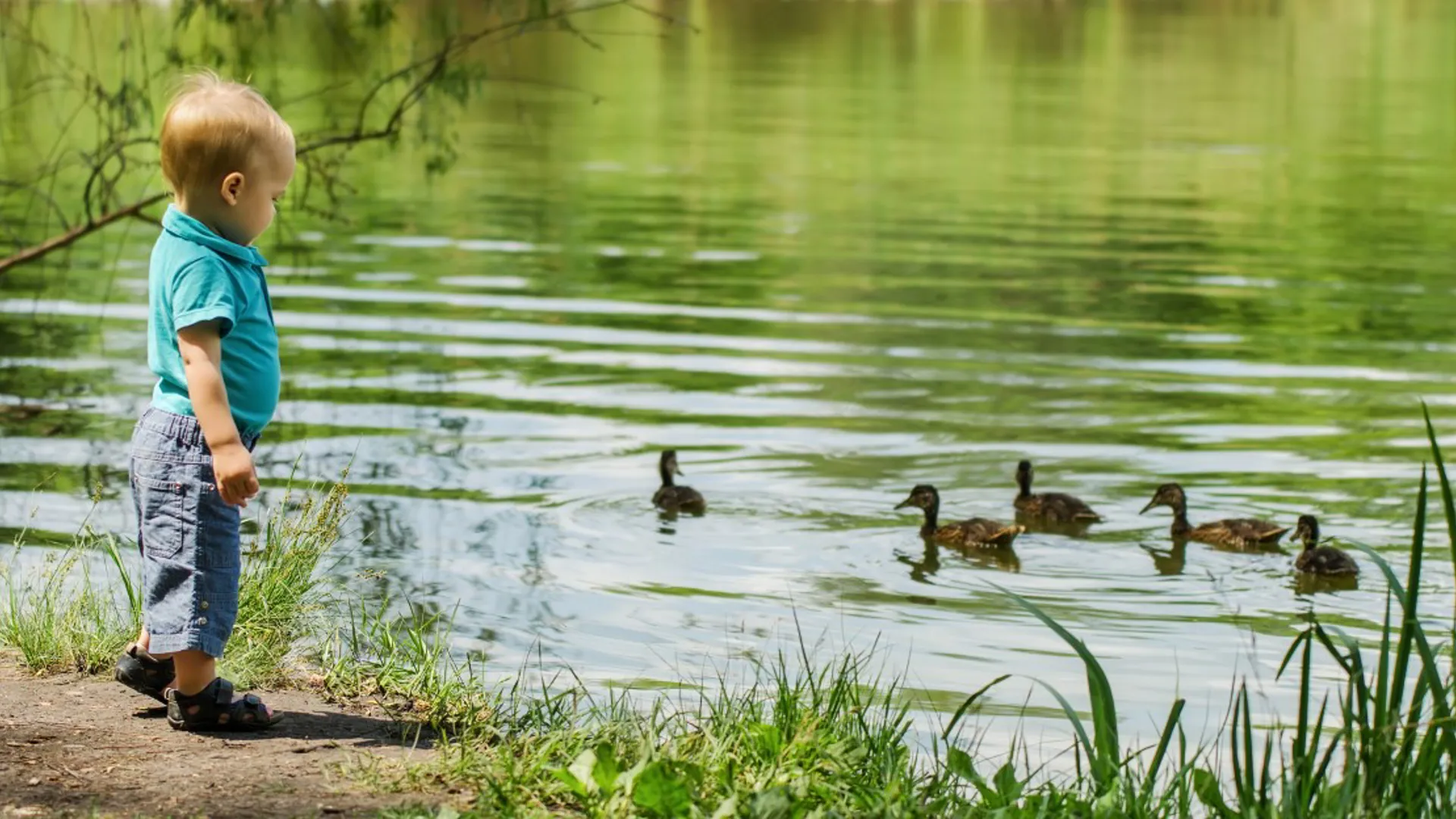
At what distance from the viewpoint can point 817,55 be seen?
→ 45906mm

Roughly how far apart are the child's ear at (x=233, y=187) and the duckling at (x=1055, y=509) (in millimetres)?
5720

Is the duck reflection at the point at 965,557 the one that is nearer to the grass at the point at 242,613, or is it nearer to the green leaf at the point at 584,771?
the grass at the point at 242,613

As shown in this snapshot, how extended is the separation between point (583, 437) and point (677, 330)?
3.46 metres

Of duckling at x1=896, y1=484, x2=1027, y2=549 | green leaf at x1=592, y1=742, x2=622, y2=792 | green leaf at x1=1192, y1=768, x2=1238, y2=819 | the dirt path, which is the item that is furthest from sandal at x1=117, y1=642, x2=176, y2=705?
duckling at x1=896, y1=484, x2=1027, y2=549

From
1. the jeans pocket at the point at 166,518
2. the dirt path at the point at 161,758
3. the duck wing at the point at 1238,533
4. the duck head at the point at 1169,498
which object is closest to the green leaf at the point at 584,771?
the dirt path at the point at 161,758

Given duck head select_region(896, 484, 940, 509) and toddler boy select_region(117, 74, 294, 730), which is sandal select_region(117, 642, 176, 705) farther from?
duck head select_region(896, 484, 940, 509)

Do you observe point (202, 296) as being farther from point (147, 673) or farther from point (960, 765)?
point (960, 765)

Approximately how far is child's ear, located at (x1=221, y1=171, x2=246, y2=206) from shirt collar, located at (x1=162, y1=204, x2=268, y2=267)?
10cm

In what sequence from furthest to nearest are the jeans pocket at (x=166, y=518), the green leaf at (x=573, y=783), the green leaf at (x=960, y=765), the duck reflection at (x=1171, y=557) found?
1. the duck reflection at (x=1171, y=557)
2. the jeans pocket at (x=166, y=518)
3. the green leaf at (x=960, y=765)
4. the green leaf at (x=573, y=783)

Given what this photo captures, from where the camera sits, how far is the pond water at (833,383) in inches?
342

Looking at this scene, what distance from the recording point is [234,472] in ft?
16.6

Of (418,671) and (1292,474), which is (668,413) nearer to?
(1292,474)

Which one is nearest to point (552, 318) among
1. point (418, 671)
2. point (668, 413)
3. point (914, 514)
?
point (668, 413)

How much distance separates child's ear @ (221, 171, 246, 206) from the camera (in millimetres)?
5312
